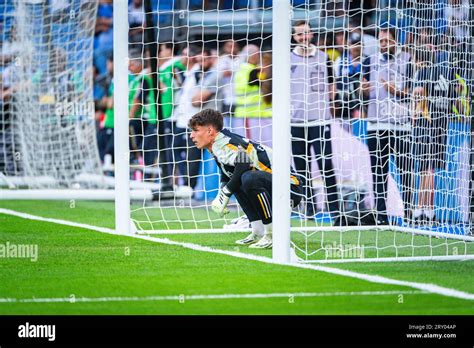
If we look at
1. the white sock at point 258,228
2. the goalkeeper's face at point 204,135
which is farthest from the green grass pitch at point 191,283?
the goalkeeper's face at point 204,135

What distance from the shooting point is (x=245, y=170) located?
1034cm

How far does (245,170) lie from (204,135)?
22.2 inches

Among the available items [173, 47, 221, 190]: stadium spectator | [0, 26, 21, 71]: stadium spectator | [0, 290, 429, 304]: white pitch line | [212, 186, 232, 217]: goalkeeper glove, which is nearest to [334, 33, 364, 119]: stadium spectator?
[173, 47, 221, 190]: stadium spectator

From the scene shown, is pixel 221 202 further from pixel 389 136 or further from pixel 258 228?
pixel 389 136

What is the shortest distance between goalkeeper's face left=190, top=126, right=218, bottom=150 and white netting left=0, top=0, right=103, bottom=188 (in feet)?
22.8

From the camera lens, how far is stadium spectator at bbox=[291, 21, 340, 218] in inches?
495

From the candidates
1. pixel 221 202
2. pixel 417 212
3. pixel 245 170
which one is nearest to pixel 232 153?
pixel 245 170

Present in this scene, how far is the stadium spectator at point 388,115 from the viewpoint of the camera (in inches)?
477

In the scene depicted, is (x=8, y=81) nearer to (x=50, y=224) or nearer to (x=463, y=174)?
(x=50, y=224)

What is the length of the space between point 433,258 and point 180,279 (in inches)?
101

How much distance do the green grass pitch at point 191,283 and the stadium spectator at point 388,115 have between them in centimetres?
236

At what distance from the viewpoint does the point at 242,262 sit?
9.30 m

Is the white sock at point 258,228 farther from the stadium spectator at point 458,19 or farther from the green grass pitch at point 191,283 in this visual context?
the stadium spectator at point 458,19

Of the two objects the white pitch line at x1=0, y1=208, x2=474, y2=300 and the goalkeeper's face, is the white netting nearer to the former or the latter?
the white pitch line at x1=0, y1=208, x2=474, y2=300
